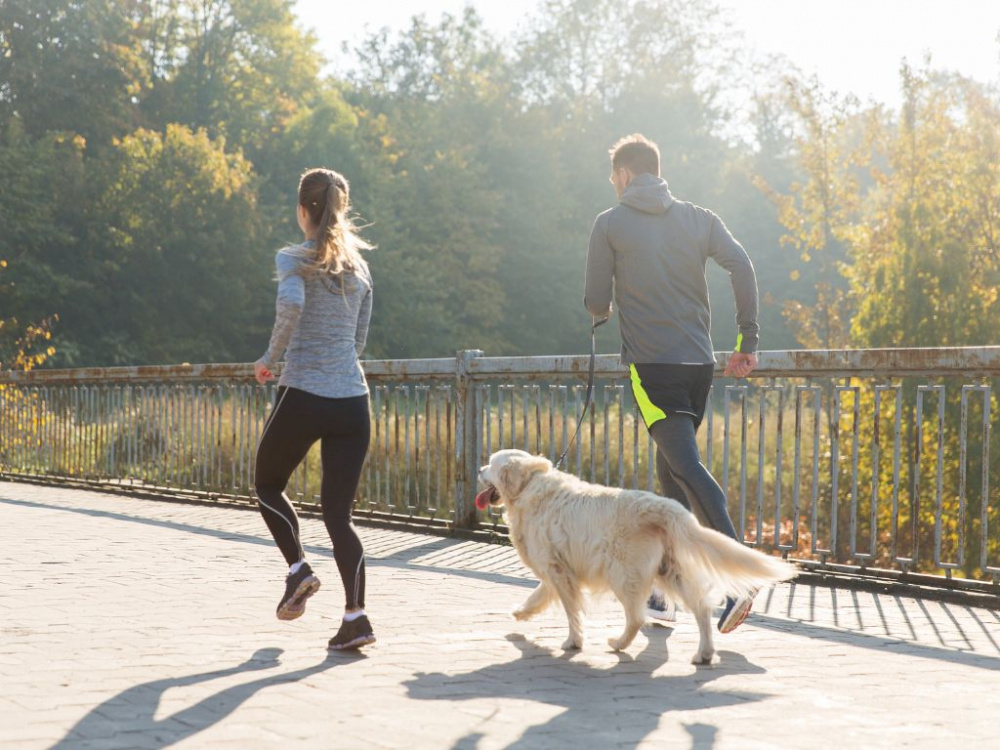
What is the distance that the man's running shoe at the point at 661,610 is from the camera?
260 inches

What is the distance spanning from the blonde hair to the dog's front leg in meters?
1.64

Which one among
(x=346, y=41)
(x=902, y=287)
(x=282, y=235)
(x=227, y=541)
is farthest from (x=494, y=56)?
(x=227, y=541)


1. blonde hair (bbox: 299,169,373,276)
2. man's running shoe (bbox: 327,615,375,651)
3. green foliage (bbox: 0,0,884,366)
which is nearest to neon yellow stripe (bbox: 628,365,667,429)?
blonde hair (bbox: 299,169,373,276)

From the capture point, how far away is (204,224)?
4841cm

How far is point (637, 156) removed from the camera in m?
6.59

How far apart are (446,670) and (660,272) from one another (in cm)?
214

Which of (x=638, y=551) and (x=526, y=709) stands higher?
(x=638, y=551)

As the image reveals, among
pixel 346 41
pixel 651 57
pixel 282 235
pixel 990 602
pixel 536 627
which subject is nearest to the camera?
pixel 536 627

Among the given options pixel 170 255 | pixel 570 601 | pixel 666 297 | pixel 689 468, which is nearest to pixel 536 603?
pixel 570 601

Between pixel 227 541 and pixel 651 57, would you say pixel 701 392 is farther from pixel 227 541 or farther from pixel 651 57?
pixel 651 57

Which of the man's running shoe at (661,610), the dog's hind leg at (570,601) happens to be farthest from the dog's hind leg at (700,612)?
the man's running shoe at (661,610)

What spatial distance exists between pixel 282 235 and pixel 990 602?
152ft

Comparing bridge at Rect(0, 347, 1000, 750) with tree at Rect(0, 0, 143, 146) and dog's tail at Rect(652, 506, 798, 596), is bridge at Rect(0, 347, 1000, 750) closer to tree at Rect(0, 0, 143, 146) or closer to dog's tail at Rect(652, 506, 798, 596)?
dog's tail at Rect(652, 506, 798, 596)

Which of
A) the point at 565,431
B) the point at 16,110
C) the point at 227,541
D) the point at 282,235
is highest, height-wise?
the point at 16,110
